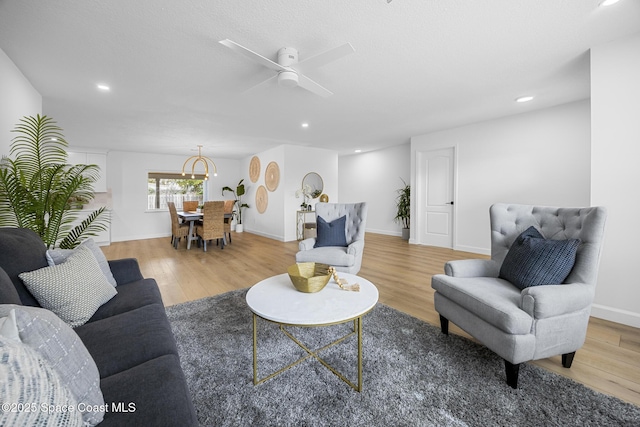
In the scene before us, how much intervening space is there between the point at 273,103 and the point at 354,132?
2124mm

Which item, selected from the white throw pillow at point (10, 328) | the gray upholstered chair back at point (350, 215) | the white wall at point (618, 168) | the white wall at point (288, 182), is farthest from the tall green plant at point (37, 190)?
the white wall at point (618, 168)

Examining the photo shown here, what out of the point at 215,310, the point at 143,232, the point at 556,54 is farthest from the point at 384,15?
the point at 143,232

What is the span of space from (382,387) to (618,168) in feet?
8.76

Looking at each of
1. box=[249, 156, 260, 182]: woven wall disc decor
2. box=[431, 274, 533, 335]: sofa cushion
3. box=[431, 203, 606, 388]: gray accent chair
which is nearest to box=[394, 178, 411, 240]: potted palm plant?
box=[249, 156, 260, 182]: woven wall disc decor

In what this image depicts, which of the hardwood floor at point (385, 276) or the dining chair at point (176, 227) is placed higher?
the dining chair at point (176, 227)

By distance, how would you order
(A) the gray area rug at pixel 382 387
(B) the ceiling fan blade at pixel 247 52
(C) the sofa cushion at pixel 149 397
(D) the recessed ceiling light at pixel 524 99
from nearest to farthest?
(C) the sofa cushion at pixel 149 397 → (A) the gray area rug at pixel 382 387 → (B) the ceiling fan blade at pixel 247 52 → (D) the recessed ceiling light at pixel 524 99

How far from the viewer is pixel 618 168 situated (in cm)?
212

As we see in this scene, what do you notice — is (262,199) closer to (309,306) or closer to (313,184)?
(313,184)

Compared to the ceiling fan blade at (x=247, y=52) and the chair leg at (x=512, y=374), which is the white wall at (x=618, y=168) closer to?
the chair leg at (x=512, y=374)

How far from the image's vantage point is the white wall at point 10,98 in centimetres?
213

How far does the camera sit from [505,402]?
4.23 feet

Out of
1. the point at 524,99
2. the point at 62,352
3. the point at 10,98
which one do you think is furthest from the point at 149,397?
the point at 524,99

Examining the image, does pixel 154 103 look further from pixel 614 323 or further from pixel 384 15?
pixel 614 323

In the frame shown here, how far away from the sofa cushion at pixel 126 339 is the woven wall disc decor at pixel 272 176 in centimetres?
506
